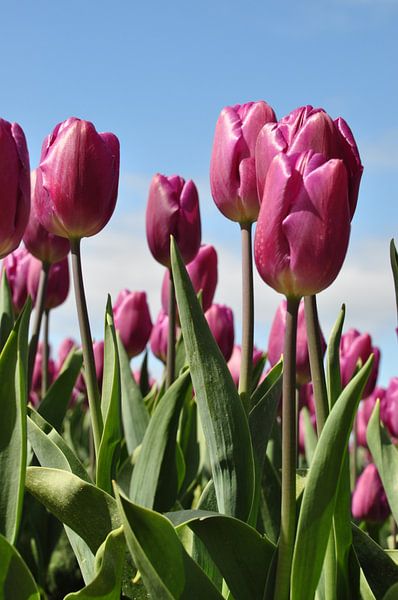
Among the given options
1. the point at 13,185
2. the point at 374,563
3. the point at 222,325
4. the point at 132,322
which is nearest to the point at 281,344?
the point at 222,325

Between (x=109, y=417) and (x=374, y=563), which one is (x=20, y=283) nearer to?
(x=109, y=417)

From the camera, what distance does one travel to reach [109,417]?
1210 mm

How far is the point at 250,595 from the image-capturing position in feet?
3.34

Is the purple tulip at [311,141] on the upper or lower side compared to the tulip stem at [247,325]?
upper

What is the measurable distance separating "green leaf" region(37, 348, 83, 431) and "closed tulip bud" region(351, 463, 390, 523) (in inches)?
41.6

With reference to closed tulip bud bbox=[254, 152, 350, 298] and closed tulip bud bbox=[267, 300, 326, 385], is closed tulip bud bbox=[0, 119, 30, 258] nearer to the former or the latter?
closed tulip bud bbox=[254, 152, 350, 298]

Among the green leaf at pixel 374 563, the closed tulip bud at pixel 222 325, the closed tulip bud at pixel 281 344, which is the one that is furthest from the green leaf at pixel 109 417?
the closed tulip bud at pixel 222 325

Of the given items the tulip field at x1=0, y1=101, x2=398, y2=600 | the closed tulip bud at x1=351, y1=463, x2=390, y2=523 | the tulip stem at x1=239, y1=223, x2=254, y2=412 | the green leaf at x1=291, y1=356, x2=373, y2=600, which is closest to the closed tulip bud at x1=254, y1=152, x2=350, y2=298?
the tulip field at x1=0, y1=101, x2=398, y2=600

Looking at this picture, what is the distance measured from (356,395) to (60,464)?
0.47m

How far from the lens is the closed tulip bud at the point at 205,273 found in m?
2.06

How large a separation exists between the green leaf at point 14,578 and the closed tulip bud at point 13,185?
0.43 m

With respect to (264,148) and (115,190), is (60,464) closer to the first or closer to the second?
(115,190)

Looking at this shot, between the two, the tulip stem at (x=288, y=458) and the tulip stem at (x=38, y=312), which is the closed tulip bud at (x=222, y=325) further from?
the tulip stem at (x=288, y=458)

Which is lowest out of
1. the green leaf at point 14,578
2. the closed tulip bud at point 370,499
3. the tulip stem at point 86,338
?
the closed tulip bud at point 370,499
